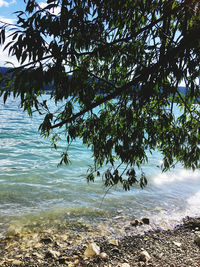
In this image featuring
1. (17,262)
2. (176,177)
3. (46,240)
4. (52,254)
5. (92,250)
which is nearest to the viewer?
(17,262)

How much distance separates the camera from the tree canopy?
2.48 metres

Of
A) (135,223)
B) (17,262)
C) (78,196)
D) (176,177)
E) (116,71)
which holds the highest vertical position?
(116,71)

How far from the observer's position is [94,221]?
5469mm

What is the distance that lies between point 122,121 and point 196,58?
161 centimetres

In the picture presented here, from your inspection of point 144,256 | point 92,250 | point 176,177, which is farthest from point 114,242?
point 176,177

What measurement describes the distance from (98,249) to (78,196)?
324cm

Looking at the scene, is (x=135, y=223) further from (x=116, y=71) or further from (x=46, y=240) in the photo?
(x=116, y=71)

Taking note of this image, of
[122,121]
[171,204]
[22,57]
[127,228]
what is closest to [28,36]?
[22,57]

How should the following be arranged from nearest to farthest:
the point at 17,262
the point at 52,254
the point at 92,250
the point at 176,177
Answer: the point at 17,262, the point at 52,254, the point at 92,250, the point at 176,177

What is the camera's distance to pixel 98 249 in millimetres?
4016

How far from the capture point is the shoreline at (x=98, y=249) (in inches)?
145

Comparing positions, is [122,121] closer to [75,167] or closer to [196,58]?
[196,58]

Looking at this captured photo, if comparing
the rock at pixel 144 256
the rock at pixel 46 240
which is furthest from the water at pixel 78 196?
the rock at pixel 144 256

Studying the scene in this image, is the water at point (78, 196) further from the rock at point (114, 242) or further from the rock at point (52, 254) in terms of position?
the rock at point (52, 254)
